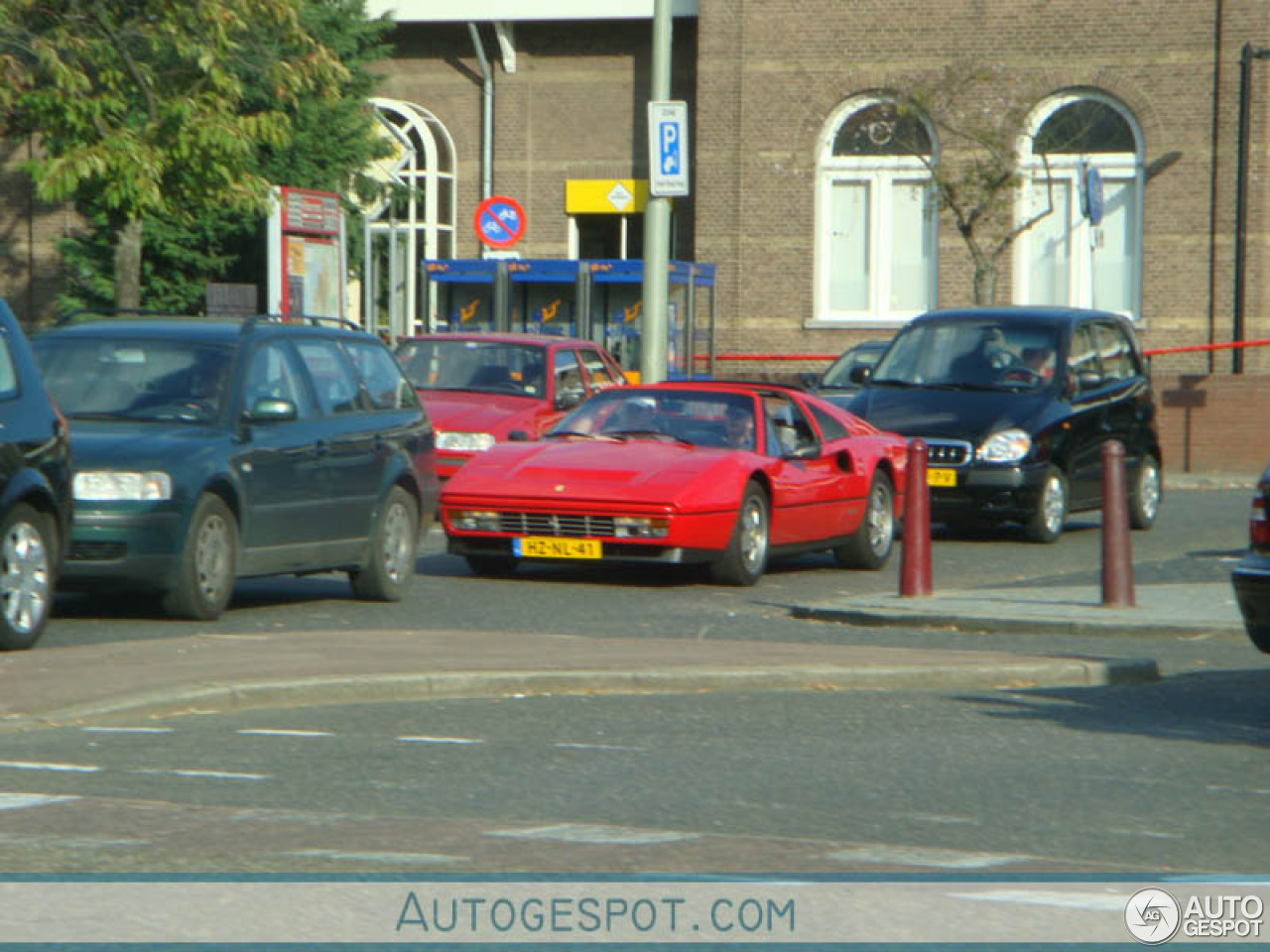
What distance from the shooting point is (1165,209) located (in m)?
40.0

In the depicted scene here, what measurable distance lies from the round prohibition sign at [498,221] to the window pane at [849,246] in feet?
39.2

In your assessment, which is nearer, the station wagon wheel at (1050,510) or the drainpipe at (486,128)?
the station wagon wheel at (1050,510)

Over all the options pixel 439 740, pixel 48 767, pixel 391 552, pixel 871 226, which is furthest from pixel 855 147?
pixel 48 767

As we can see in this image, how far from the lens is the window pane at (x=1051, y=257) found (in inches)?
1624

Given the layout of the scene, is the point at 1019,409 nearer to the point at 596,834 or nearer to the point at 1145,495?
the point at 1145,495

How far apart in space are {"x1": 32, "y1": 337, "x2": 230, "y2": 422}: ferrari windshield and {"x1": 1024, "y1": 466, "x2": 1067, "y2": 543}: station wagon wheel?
8.68 metres

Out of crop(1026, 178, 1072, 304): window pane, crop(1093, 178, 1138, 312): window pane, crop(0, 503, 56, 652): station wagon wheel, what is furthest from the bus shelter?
crop(0, 503, 56, 652): station wagon wheel

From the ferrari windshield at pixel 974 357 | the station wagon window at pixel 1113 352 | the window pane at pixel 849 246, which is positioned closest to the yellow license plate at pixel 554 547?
the ferrari windshield at pixel 974 357

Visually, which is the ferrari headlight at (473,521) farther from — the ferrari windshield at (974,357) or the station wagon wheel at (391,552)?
the ferrari windshield at (974,357)

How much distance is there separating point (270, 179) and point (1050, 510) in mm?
22097

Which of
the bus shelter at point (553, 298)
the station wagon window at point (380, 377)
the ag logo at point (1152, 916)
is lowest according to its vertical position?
the ag logo at point (1152, 916)

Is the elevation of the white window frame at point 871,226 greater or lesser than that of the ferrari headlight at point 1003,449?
greater

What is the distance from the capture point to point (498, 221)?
31.3 metres

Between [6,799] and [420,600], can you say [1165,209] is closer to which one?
[420,600]
